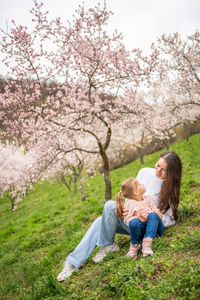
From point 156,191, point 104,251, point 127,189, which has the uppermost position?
point 127,189

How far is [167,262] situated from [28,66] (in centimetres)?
658

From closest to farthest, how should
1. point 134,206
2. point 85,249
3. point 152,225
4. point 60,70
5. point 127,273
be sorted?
1. point 127,273
2. point 152,225
3. point 134,206
4. point 85,249
5. point 60,70

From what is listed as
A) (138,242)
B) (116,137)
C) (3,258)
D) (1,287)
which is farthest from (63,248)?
(116,137)

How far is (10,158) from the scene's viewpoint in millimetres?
23734

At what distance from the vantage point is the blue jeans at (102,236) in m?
3.65

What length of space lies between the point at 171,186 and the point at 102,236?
4.74ft

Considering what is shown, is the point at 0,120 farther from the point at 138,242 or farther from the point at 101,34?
the point at 138,242

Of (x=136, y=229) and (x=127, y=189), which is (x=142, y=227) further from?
(x=127, y=189)

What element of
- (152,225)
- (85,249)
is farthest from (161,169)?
(85,249)

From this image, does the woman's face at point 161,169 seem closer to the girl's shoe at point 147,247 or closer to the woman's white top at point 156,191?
the woman's white top at point 156,191

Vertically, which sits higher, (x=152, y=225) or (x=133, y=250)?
(x=152, y=225)

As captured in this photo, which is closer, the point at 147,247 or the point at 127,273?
the point at 127,273

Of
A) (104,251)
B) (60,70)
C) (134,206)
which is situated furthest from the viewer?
(60,70)

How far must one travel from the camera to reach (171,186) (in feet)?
12.1
